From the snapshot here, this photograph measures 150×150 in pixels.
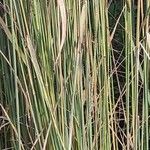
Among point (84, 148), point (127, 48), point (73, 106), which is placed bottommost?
point (84, 148)

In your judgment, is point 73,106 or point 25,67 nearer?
point 73,106

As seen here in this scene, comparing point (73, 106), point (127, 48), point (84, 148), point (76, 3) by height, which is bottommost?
point (84, 148)

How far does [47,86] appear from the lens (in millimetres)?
959

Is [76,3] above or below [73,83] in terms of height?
above

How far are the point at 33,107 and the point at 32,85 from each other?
0.07 meters

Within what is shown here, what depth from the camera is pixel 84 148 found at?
0.98 meters

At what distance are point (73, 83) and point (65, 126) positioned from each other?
0.10 m

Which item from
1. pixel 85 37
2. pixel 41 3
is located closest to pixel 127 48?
pixel 85 37

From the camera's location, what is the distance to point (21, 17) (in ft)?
3.14

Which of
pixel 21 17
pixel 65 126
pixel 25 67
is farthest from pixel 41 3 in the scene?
pixel 65 126

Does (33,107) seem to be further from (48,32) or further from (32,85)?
(48,32)

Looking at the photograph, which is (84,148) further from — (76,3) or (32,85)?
(76,3)

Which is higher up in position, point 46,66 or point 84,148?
point 46,66

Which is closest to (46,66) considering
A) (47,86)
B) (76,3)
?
(47,86)
